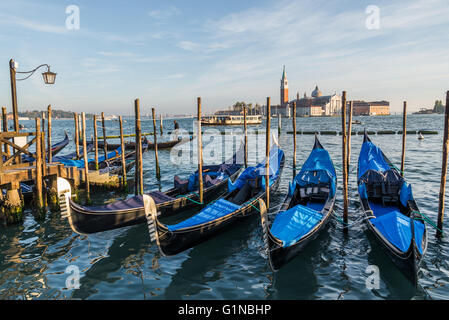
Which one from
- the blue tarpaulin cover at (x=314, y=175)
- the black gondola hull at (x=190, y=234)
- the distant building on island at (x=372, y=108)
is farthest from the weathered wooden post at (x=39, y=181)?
the distant building on island at (x=372, y=108)

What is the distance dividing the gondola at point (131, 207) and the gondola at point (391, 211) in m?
4.95

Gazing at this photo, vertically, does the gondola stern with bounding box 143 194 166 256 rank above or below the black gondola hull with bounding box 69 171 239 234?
above

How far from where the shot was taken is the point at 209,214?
766 centimetres

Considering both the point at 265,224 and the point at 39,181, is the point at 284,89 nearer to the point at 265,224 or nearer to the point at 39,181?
the point at 39,181

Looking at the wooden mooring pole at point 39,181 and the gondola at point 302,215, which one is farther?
the wooden mooring pole at point 39,181

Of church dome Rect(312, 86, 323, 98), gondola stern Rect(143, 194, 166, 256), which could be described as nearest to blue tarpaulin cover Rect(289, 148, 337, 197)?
gondola stern Rect(143, 194, 166, 256)

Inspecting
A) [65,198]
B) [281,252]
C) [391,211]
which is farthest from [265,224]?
[391,211]

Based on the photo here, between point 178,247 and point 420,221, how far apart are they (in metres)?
5.60

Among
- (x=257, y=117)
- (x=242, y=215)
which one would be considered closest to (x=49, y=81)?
(x=242, y=215)

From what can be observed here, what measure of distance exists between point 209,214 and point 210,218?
0.67 ft

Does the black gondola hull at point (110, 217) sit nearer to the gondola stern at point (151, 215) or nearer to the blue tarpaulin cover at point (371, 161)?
the gondola stern at point (151, 215)

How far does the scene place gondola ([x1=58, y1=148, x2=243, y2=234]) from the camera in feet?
22.6

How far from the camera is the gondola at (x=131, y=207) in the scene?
690 centimetres

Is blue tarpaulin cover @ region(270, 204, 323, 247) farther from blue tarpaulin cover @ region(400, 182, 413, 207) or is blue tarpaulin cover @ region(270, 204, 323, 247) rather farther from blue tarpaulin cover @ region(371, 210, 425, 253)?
blue tarpaulin cover @ region(400, 182, 413, 207)
